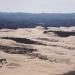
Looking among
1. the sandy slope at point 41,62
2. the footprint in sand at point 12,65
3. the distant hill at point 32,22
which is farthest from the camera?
the distant hill at point 32,22

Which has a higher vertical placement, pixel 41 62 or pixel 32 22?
pixel 32 22

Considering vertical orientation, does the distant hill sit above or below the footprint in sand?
above

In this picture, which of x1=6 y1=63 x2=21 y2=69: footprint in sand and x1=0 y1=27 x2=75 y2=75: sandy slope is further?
x1=6 y1=63 x2=21 y2=69: footprint in sand

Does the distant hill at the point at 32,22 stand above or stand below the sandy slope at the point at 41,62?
above

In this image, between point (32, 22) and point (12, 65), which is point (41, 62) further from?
point (32, 22)

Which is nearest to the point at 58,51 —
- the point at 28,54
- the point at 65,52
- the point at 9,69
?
the point at 65,52

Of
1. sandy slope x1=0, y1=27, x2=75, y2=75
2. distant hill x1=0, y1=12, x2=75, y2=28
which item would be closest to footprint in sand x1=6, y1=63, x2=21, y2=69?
sandy slope x1=0, y1=27, x2=75, y2=75

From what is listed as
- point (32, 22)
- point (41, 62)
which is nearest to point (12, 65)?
point (41, 62)

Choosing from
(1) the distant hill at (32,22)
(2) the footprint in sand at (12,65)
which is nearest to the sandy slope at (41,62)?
(2) the footprint in sand at (12,65)

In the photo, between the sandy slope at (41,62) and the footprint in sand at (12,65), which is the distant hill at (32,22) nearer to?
the sandy slope at (41,62)

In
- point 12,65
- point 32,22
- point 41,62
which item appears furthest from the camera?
point 32,22

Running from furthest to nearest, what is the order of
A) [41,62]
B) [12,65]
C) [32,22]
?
[32,22] < [41,62] < [12,65]

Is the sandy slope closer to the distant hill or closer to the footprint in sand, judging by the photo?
the footprint in sand

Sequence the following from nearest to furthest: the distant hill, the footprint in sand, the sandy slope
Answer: the sandy slope, the footprint in sand, the distant hill
